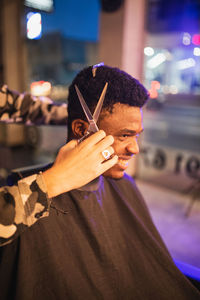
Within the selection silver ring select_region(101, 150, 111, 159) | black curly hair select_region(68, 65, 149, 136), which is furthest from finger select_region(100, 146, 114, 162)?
black curly hair select_region(68, 65, 149, 136)

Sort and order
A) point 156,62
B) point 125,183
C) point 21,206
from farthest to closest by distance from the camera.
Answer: point 156,62
point 125,183
point 21,206

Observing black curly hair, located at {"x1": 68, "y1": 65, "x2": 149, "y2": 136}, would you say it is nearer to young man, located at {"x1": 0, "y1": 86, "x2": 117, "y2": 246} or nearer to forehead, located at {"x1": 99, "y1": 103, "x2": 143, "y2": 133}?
forehead, located at {"x1": 99, "y1": 103, "x2": 143, "y2": 133}

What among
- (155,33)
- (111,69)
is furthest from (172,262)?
(155,33)

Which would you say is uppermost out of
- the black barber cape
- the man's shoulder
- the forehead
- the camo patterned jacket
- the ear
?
the forehead

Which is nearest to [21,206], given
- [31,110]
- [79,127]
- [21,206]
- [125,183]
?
[21,206]

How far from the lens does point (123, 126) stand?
93cm

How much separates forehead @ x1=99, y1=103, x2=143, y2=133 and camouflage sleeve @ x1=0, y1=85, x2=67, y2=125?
55 centimetres

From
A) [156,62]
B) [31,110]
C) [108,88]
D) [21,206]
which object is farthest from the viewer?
[156,62]

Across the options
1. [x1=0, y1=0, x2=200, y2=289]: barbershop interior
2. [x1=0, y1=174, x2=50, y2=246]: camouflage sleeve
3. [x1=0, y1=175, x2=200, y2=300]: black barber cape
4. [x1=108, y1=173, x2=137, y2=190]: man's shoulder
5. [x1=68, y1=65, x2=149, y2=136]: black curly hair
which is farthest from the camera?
[x1=0, y1=0, x2=200, y2=289]: barbershop interior

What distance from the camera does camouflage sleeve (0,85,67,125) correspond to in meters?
1.39

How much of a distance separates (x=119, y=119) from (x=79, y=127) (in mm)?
150

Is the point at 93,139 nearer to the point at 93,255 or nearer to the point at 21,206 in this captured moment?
the point at 21,206

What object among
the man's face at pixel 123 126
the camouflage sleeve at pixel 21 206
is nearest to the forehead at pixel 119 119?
the man's face at pixel 123 126

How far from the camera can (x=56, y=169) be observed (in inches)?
25.3
